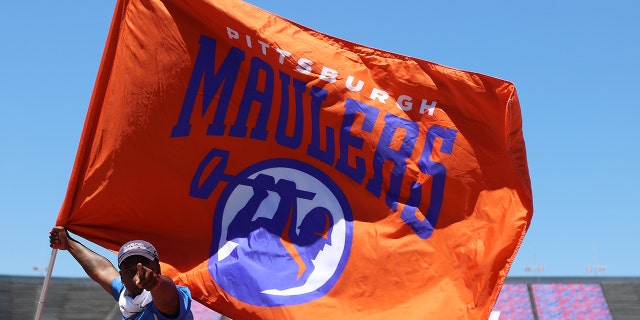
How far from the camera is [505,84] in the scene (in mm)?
7035

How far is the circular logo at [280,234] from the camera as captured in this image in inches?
256

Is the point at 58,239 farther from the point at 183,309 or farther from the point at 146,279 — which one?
the point at 146,279

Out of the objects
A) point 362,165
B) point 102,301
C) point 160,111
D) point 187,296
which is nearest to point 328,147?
point 362,165

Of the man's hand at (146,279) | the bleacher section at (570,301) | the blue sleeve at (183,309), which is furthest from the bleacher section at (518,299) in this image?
the man's hand at (146,279)

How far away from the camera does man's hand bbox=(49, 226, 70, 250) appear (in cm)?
599

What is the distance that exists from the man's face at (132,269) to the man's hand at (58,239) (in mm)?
1762

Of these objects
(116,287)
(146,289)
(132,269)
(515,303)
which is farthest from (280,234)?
(515,303)

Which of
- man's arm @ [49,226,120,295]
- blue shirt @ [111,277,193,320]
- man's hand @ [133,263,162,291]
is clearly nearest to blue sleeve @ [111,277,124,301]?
man's arm @ [49,226,120,295]

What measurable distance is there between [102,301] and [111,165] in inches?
875

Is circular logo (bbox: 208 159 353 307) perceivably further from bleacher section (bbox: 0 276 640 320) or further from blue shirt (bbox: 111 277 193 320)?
bleacher section (bbox: 0 276 640 320)

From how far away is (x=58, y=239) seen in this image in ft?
19.7

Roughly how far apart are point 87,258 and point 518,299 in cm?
2412

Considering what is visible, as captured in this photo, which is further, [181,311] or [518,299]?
[518,299]

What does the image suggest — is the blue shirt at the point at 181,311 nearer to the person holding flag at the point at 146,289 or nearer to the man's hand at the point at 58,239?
the person holding flag at the point at 146,289
